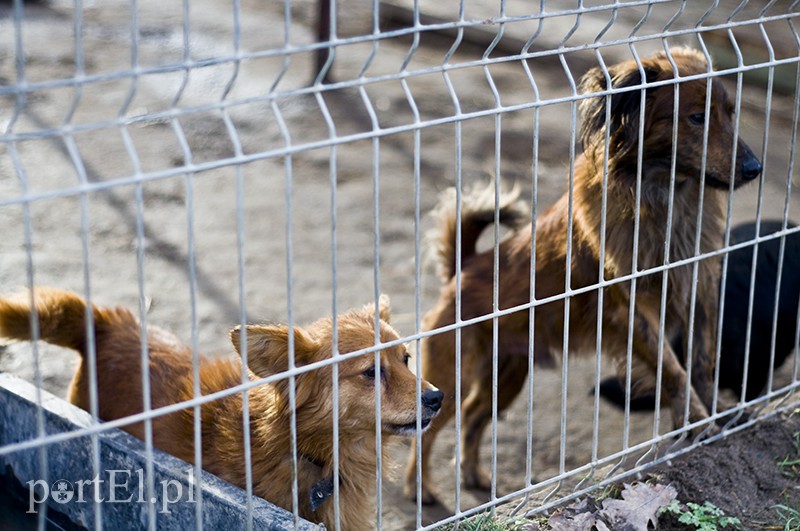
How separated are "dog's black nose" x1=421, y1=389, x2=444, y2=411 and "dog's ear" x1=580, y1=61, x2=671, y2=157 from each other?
4.08ft

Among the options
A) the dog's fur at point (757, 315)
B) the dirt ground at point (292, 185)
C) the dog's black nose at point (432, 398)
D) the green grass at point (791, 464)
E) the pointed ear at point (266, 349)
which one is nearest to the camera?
the pointed ear at point (266, 349)

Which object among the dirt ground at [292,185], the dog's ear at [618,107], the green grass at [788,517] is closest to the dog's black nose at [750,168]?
the dirt ground at [292,185]

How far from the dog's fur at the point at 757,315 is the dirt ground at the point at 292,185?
446 millimetres

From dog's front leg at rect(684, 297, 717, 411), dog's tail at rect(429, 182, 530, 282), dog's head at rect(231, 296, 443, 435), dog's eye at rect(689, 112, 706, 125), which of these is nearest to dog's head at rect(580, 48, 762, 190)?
dog's eye at rect(689, 112, 706, 125)

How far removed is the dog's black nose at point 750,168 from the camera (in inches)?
→ 143

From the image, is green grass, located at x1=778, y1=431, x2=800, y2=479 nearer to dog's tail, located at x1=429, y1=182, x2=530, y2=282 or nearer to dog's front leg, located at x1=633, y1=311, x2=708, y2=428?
dog's front leg, located at x1=633, y1=311, x2=708, y2=428

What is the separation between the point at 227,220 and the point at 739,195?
356 centimetres

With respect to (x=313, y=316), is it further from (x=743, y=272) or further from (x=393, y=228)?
(x=743, y=272)

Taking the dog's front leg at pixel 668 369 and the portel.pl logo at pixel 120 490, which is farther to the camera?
the dog's front leg at pixel 668 369

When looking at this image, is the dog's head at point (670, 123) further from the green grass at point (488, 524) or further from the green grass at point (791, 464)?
the green grass at point (488, 524)

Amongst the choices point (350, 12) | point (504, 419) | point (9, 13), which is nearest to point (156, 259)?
point (504, 419)

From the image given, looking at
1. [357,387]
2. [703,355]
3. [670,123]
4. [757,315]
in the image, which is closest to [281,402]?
[357,387]

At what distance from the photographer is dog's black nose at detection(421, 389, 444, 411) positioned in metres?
2.98

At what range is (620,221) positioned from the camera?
394 centimetres
